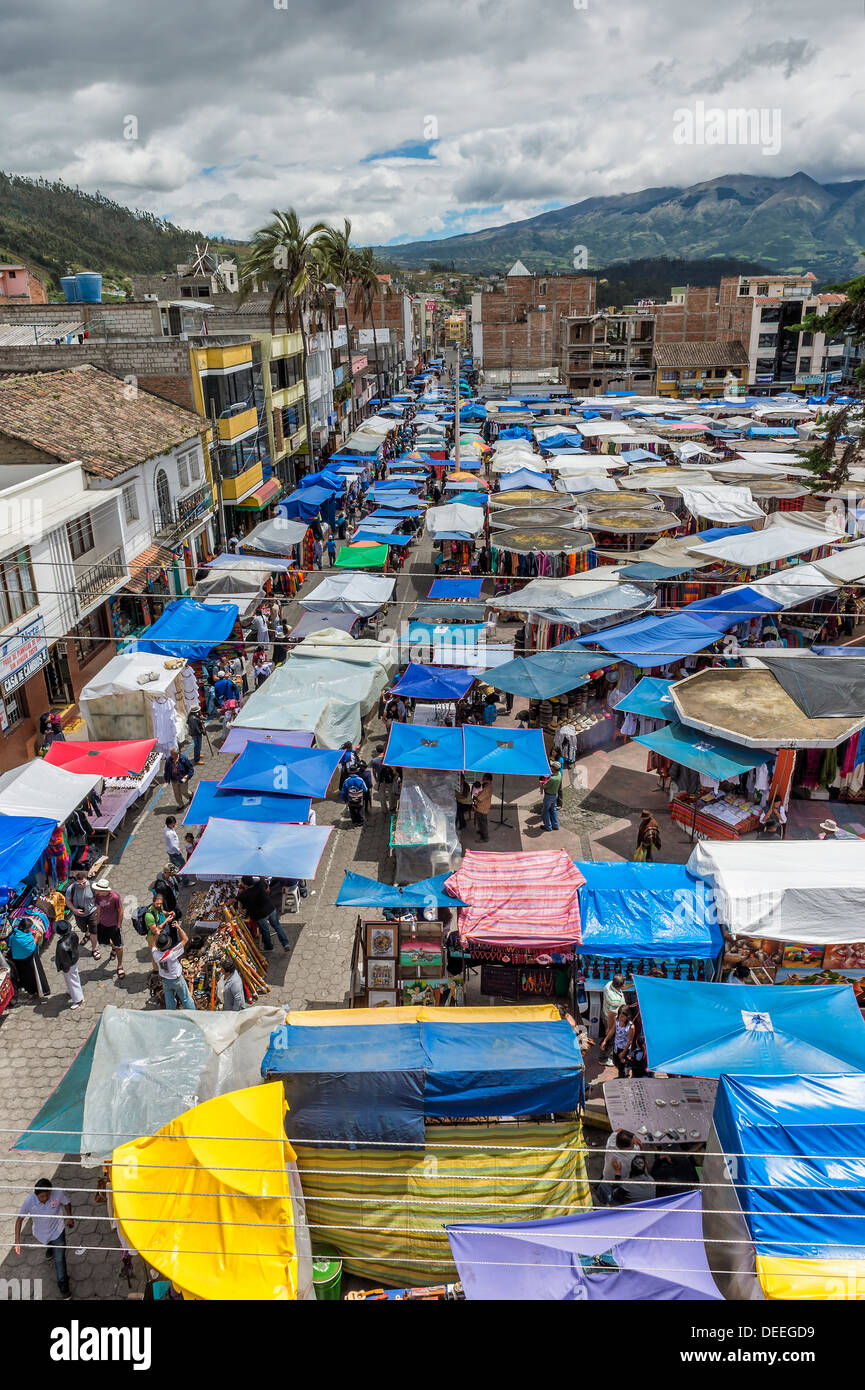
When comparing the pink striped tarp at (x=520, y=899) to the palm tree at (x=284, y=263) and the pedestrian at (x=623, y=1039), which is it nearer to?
the pedestrian at (x=623, y=1039)

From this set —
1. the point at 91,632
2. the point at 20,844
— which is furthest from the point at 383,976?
the point at 91,632

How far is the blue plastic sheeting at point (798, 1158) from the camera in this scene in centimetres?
→ 668

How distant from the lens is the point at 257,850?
12.4 m

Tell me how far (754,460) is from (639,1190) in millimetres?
32095

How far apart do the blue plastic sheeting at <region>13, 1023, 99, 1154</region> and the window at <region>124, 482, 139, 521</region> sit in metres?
17.2

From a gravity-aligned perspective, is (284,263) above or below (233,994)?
above

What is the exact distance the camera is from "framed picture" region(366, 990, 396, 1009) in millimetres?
10672

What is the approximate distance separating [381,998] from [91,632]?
15217 mm

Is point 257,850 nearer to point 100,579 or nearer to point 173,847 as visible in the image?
point 173,847

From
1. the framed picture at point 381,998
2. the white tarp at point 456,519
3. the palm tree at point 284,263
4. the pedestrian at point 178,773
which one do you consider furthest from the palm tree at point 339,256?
the framed picture at point 381,998

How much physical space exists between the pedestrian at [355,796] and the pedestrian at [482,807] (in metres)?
2.11

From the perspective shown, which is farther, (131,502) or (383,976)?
(131,502)

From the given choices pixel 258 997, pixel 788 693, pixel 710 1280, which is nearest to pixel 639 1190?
pixel 710 1280

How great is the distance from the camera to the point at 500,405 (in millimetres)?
57812
